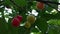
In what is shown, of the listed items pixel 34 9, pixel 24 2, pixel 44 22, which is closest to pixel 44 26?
pixel 44 22

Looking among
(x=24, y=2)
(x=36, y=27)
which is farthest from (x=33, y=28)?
(x=24, y=2)

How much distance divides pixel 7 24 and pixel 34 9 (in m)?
0.40

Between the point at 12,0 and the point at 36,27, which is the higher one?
the point at 12,0

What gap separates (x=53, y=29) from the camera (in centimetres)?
72

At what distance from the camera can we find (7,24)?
66cm

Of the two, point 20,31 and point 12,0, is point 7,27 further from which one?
point 12,0

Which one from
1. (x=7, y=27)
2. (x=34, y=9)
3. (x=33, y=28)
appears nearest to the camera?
(x=7, y=27)

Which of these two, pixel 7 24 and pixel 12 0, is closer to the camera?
pixel 7 24

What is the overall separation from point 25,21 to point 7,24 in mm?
123

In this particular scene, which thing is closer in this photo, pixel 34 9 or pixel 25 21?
pixel 25 21

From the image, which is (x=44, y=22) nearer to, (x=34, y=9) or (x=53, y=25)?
(x=53, y=25)

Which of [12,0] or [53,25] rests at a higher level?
[12,0]

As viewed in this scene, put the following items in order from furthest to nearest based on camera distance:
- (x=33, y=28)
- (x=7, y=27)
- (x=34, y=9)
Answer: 1. (x=34, y=9)
2. (x=33, y=28)
3. (x=7, y=27)

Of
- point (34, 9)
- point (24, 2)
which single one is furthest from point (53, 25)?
point (34, 9)
